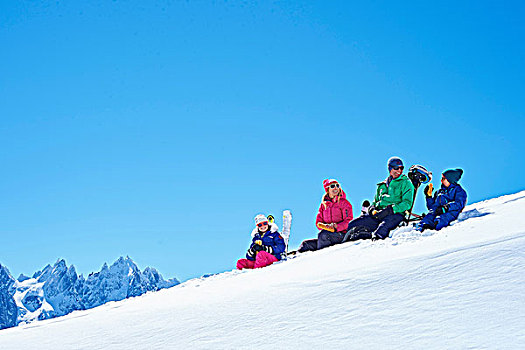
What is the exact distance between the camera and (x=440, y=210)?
8.56 meters

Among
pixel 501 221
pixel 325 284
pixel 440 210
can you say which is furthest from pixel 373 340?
pixel 440 210

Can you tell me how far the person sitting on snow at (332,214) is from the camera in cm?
979

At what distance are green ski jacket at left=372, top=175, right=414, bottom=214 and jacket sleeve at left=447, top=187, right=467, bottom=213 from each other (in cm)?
87

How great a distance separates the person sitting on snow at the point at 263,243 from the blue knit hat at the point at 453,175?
3282mm

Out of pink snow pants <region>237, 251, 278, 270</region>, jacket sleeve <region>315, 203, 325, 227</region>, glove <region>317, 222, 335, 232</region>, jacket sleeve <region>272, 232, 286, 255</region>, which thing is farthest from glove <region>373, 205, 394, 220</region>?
pink snow pants <region>237, 251, 278, 270</region>

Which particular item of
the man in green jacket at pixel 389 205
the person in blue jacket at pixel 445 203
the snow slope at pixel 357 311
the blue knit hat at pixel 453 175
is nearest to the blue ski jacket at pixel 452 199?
the person in blue jacket at pixel 445 203

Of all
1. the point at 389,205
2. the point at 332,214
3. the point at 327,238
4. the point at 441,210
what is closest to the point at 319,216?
the point at 332,214

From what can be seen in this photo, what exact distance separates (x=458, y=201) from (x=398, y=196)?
115 centimetres

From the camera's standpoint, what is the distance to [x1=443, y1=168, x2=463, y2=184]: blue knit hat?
880 cm

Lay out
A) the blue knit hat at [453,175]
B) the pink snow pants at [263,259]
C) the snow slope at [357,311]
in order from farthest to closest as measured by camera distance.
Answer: the pink snow pants at [263,259], the blue knit hat at [453,175], the snow slope at [357,311]

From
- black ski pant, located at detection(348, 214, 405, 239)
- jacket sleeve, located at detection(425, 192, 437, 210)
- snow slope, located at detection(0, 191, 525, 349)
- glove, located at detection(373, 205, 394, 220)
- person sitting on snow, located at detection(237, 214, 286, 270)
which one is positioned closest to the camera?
snow slope, located at detection(0, 191, 525, 349)

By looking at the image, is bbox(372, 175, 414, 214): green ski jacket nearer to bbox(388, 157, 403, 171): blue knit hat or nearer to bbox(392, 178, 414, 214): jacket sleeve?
bbox(392, 178, 414, 214): jacket sleeve

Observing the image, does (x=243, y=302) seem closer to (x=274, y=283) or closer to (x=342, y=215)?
(x=274, y=283)

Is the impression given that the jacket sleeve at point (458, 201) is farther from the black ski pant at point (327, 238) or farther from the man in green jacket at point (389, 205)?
the black ski pant at point (327, 238)
